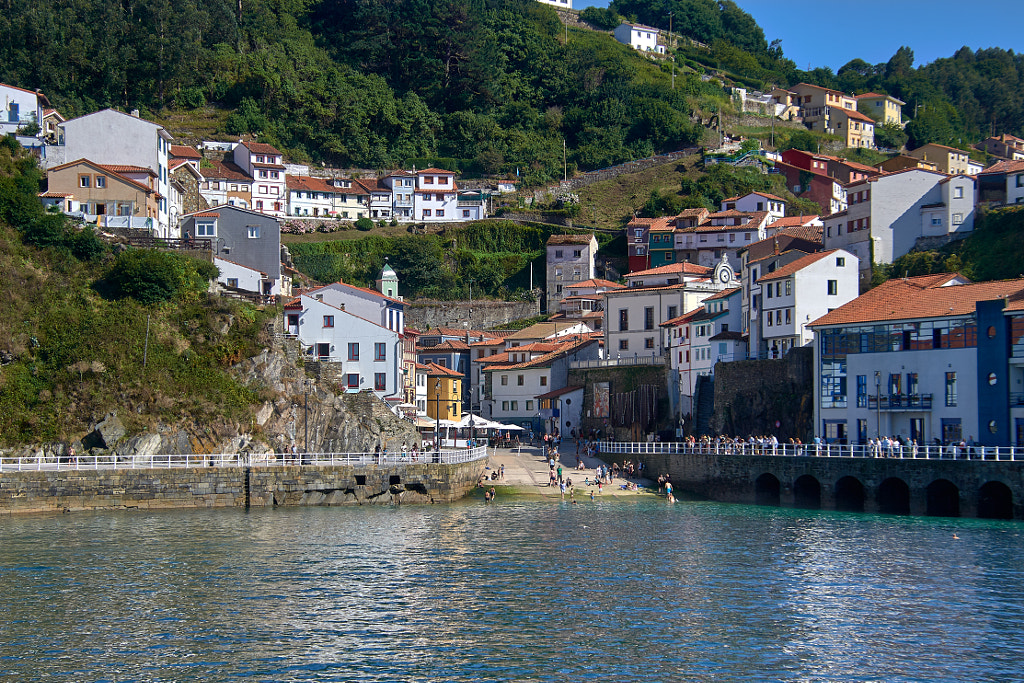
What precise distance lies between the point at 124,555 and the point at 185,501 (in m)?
12.9

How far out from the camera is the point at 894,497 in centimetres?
5534

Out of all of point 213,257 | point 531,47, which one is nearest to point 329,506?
point 213,257

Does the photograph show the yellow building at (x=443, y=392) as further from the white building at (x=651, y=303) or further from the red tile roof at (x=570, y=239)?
the red tile roof at (x=570, y=239)

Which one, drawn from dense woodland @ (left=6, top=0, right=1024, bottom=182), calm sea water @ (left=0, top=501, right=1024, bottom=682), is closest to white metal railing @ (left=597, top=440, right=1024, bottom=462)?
calm sea water @ (left=0, top=501, right=1024, bottom=682)

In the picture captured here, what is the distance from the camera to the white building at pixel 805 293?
65.6m

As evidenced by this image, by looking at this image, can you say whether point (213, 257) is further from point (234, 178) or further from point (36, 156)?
point (234, 178)

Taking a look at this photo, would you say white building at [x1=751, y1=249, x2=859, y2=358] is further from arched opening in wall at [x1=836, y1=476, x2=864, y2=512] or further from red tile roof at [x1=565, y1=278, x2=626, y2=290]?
red tile roof at [x1=565, y1=278, x2=626, y2=290]

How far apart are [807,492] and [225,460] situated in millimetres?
28462

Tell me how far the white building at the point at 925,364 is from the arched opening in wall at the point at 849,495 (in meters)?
3.41

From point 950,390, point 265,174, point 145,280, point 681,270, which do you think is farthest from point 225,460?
point 265,174

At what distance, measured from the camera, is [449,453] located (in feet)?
190

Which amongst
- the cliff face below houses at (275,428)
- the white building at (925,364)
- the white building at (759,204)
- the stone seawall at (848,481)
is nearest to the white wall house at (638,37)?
the white building at (759,204)

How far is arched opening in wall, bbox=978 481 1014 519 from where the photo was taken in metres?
51.6

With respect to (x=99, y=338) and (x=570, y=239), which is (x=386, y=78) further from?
(x=99, y=338)
